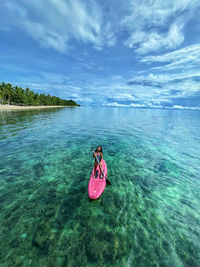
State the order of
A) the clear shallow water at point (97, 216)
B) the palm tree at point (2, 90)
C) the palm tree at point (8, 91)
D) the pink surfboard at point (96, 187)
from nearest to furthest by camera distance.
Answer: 1. the clear shallow water at point (97, 216)
2. the pink surfboard at point (96, 187)
3. the palm tree at point (2, 90)
4. the palm tree at point (8, 91)

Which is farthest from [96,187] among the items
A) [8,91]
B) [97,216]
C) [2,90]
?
[8,91]

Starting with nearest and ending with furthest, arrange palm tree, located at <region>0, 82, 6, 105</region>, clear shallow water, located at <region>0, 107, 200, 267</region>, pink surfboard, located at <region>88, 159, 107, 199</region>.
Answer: clear shallow water, located at <region>0, 107, 200, 267</region>
pink surfboard, located at <region>88, 159, 107, 199</region>
palm tree, located at <region>0, 82, 6, 105</region>

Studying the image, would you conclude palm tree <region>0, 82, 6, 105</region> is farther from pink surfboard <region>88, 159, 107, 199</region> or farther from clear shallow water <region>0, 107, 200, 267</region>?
pink surfboard <region>88, 159, 107, 199</region>

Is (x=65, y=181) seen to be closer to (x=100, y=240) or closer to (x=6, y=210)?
(x=6, y=210)

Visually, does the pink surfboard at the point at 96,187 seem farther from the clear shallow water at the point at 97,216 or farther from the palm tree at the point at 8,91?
the palm tree at the point at 8,91

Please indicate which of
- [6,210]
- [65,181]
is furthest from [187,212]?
[6,210]

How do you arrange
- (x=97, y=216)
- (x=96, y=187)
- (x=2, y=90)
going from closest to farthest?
(x=97, y=216)
(x=96, y=187)
(x=2, y=90)

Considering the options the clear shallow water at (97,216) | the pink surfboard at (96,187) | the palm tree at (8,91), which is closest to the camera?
the clear shallow water at (97,216)

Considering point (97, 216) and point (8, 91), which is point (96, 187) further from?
point (8, 91)

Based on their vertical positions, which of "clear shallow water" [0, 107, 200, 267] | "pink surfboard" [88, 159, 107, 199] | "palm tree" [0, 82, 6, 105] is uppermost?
"palm tree" [0, 82, 6, 105]

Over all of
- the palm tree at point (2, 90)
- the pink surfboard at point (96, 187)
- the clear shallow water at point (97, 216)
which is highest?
the palm tree at point (2, 90)

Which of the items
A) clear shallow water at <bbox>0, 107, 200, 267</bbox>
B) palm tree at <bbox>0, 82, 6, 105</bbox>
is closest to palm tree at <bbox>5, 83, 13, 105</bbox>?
palm tree at <bbox>0, 82, 6, 105</bbox>

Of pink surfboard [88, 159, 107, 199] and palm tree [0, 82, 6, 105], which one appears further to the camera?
palm tree [0, 82, 6, 105]

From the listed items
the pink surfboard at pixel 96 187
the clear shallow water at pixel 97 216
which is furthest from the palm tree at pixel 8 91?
the pink surfboard at pixel 96 187
